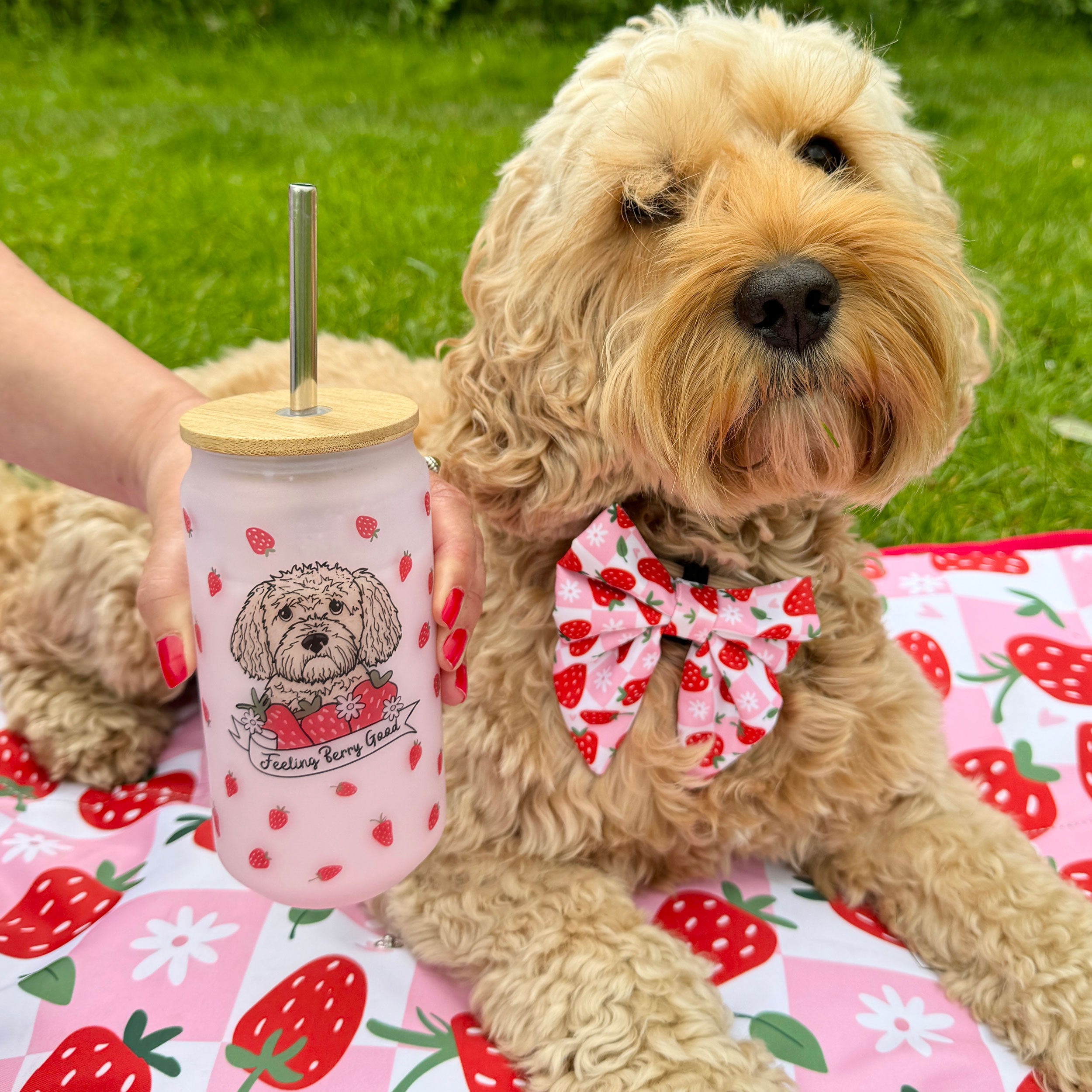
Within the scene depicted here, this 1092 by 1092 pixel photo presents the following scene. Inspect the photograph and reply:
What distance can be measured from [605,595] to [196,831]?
93 cm

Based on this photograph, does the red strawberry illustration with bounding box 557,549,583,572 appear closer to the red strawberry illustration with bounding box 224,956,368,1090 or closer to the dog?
the dog

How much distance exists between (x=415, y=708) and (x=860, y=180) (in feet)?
3.44

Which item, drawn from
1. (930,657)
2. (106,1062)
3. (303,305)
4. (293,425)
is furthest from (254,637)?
(930,657)

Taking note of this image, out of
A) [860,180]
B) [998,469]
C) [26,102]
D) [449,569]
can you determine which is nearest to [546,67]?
[26,102]

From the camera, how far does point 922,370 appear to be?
4.38 ft

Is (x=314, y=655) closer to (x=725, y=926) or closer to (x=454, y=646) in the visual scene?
(x=454, y=646)

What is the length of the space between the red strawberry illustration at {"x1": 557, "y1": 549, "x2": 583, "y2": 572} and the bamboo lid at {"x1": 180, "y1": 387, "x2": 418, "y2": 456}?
532 mm

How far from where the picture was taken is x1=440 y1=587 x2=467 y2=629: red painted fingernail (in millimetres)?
1186

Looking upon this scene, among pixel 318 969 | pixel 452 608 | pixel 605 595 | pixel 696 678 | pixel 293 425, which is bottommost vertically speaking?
pixel 318 969

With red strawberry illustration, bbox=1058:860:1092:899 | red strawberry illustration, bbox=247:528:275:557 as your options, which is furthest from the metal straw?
red strawberry illustration, bbox=1058:860:1092:899

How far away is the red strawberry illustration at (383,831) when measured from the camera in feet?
3.67

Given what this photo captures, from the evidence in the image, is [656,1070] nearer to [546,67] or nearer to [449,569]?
[449,569]

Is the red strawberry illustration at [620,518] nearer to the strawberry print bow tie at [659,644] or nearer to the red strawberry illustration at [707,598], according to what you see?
the strawberry print bow tie at [659,644]

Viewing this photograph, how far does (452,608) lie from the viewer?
1197mm
